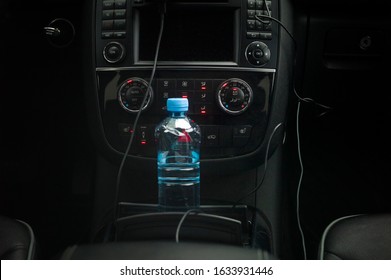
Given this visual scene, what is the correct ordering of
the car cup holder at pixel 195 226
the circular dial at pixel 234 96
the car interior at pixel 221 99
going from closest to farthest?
the car cup holder at pixel 195 226 → the car interior at pixel 221 99 → the circular dial at pixel 234 96

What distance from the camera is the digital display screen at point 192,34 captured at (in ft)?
3.33

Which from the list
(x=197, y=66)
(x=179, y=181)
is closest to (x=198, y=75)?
(x=197, y=66)

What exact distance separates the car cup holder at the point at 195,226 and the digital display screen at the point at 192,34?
12.4 inches

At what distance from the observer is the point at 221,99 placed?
100cm

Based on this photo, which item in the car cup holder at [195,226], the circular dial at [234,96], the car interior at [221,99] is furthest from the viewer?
the circular dial at [234,96]

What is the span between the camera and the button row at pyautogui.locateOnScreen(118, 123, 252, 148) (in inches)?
39.9

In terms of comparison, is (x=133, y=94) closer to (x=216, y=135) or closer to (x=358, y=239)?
(x=216, y=135)

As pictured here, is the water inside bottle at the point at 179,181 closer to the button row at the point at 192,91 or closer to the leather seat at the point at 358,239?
the button row at the point at 192,91

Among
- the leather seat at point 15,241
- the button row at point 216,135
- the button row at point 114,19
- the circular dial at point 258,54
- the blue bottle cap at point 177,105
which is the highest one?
the button row at point 114,19

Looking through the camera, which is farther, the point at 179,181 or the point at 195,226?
the point at 179,181

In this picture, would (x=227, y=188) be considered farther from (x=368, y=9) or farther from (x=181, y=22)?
(x=368, y=9)

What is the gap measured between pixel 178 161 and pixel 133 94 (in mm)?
186

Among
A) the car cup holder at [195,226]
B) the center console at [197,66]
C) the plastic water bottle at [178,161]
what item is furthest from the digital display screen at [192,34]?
the car cup holder at [195,226]
